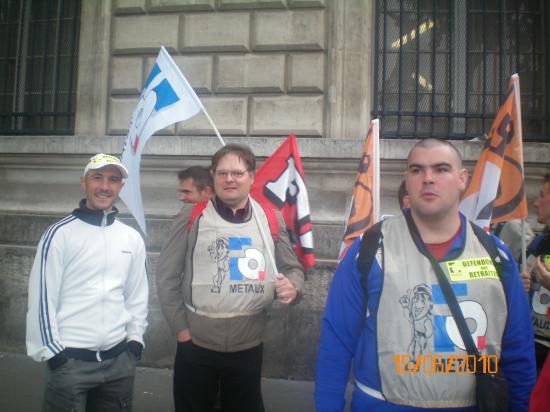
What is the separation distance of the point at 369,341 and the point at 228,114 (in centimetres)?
392

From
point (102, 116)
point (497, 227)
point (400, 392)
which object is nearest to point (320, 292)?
point (497, 227)

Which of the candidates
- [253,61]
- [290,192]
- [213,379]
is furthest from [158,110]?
A: [253,61]

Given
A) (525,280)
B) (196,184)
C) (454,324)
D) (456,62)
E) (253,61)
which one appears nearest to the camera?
(454,324)

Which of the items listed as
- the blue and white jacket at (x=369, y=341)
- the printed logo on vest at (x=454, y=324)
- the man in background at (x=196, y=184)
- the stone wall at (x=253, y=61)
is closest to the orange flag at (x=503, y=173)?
the blue and white jacket at (x=369, y=341)

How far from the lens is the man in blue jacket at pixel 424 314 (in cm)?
171

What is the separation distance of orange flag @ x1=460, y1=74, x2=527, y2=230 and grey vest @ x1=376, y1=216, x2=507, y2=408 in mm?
1172

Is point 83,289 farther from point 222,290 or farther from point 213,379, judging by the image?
point 213,379

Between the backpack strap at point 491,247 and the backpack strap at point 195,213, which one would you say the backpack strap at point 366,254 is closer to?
the backpack strap at point 491,247

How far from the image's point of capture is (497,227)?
3.64 metres

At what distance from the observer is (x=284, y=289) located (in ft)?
8.24

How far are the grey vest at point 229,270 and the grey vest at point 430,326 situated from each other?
37.1 inches

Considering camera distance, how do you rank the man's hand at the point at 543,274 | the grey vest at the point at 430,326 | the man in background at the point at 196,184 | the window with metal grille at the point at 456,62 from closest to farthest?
the grey vest at the point at 430,326 < the man's hand at the point at 543,274 < the man in background at the point at 196,184 < the window with metal grille at the point at 456,62

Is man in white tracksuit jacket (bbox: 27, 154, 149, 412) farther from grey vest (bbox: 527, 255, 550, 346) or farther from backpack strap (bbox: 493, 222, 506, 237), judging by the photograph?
backpack strap (bbox: 493, 222, 506, 237)

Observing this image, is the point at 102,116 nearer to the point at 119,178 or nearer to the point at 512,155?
the point at 119,178
